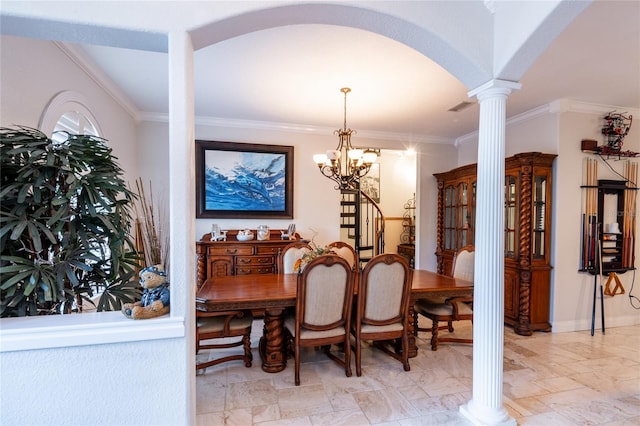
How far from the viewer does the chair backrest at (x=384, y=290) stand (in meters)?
2.53

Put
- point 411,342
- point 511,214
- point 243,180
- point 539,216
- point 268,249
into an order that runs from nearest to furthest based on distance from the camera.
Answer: point 411,342 → point 539,216 → point 511,214 → point 268,249 → point 243,180

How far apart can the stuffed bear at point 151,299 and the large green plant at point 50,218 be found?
34cm

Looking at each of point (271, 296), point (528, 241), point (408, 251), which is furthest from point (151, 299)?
point (408, 251)

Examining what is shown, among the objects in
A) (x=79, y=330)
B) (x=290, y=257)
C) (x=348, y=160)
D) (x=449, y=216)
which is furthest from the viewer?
(x=449, y=216)

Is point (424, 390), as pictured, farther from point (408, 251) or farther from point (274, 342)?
point (408, 251)

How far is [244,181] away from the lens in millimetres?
4371

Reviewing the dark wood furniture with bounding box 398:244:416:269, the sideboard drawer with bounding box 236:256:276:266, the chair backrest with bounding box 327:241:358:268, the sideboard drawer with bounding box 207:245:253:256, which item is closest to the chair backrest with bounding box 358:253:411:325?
the chair backrest with bounding box 327:241:358:268

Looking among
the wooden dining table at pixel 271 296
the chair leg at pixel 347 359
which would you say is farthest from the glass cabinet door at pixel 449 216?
the chair leg at pixel 347 359

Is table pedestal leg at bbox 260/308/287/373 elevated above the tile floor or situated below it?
above

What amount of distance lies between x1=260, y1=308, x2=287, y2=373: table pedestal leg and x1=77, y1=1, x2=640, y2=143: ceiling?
6.97 ft

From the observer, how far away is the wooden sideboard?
12.7 ft

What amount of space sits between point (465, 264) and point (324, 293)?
1.77 metres

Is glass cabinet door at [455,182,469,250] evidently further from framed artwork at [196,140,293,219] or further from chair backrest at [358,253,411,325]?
framed artwork at [196,140,293,219]

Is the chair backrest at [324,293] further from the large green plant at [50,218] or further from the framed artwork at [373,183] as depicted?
the framed artwork at [373,183]
